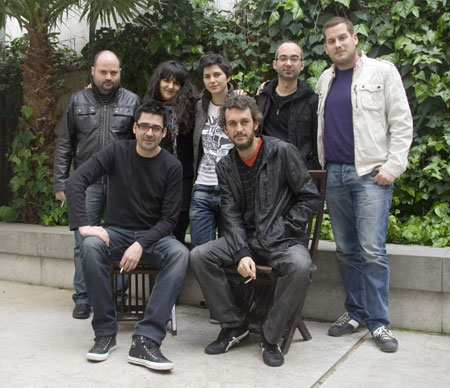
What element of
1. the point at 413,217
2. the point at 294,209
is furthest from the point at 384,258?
the point at 413,217

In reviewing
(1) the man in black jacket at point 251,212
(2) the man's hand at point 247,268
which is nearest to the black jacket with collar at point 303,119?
(1) the man in black jacket at point 251,212

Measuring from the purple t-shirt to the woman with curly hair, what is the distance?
1.00m

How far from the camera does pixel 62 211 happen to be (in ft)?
19.0

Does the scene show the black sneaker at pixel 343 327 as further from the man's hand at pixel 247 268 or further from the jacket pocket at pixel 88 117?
the jacket pocket at pixel 88 117

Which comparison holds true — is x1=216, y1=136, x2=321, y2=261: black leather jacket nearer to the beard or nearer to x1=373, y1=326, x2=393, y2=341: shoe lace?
the beard

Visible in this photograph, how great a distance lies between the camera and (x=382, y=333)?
348 cm

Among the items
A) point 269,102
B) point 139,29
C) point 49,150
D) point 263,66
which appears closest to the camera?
point 269,102

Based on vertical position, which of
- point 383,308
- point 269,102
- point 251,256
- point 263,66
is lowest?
point 383,308

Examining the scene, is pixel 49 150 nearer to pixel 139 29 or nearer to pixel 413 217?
pixel 139 29

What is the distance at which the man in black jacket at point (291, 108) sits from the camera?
373 cm

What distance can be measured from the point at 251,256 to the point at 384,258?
82 centimetres

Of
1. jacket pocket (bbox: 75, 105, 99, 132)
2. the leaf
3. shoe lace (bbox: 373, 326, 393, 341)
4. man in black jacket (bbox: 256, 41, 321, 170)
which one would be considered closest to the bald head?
jacket pocket (bbox: 75, 105, 99, 132)

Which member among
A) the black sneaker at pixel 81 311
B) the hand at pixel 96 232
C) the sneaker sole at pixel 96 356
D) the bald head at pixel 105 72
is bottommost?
the black sneaker at pixel 81 311

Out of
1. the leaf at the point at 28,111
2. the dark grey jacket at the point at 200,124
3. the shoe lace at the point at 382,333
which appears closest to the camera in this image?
the shoe lace at the point at 382,333
